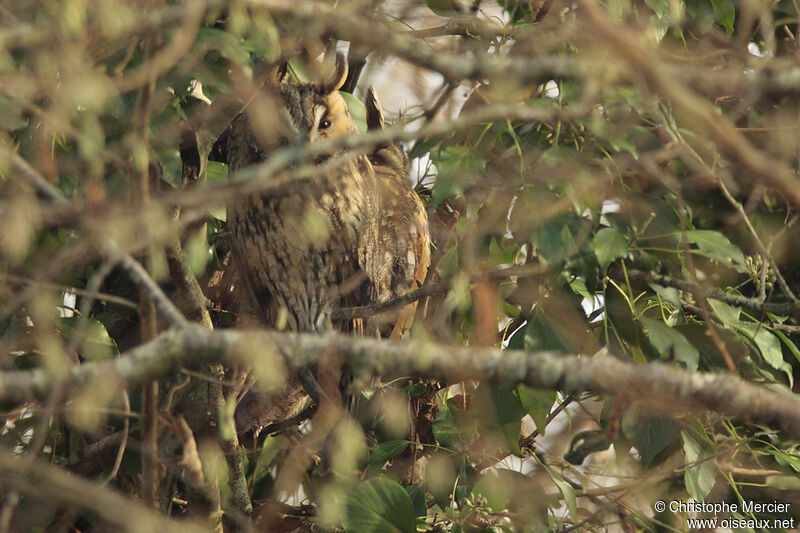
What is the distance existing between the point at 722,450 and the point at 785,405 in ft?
3.38

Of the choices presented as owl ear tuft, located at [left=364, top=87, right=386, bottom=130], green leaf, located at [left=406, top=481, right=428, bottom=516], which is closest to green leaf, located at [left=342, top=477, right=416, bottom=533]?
green leaf, located at [left=406, top=481, right=428, bottom=516]

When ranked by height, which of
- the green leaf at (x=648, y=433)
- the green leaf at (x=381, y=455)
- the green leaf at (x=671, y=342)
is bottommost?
the green leaf at (x=381, y=455)

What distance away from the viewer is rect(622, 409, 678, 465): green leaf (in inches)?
70.6

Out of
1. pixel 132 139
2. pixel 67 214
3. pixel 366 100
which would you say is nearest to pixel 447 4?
pixel 366 100

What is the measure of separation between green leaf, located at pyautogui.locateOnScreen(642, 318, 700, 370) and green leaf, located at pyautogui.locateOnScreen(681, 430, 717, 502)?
0.21m

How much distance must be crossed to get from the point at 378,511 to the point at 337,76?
1.24 metres

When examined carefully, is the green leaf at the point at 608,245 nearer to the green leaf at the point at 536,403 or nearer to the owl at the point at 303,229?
the green leaf at the point at 536,403

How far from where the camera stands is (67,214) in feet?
3.10

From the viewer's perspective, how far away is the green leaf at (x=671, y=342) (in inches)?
66.0

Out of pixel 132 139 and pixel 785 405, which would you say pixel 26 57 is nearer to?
pixel 132 139

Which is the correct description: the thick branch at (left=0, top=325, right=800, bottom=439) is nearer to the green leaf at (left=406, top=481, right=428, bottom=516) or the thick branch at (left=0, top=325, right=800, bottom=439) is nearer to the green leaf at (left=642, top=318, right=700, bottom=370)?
the green leaf at (left=642, top=318, right=700, bottom=370)

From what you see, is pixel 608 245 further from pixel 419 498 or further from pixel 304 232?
pixel 304 232

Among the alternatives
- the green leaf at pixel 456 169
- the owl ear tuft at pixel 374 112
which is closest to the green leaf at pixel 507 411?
the green leaf at pixel 456 169

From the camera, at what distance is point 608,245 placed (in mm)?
1642
